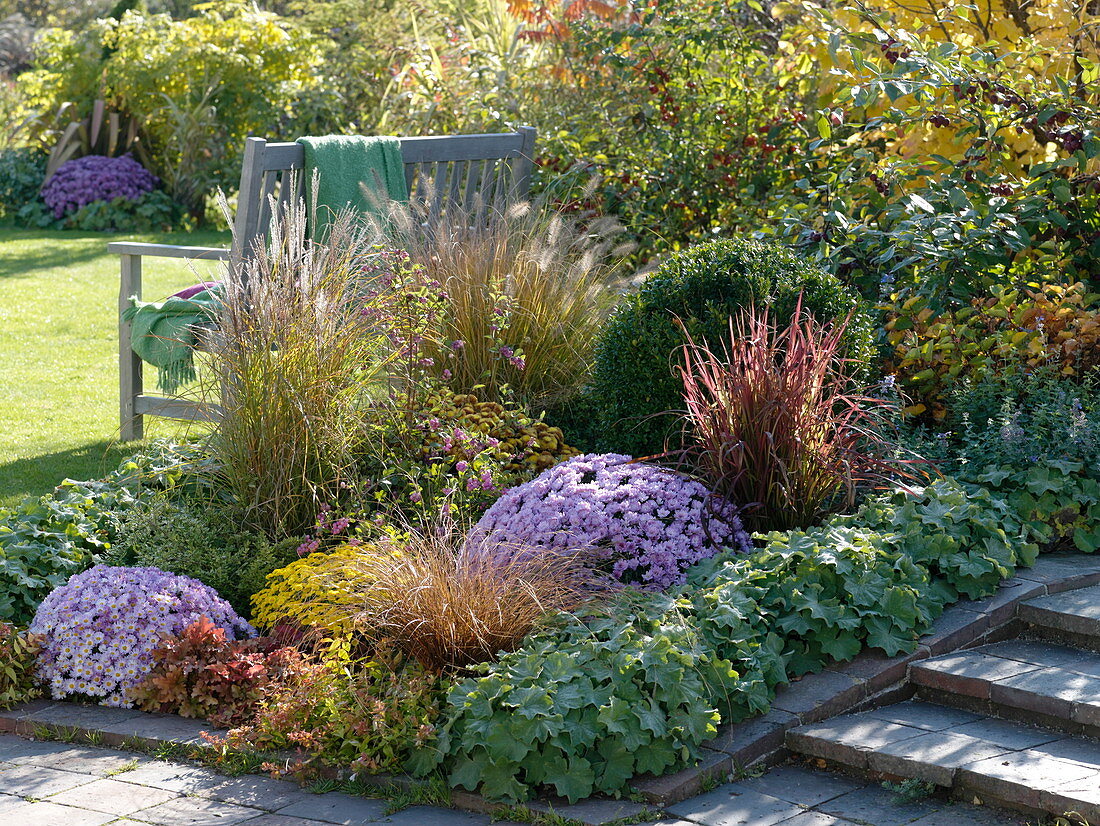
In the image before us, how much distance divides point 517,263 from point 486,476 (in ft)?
4.20

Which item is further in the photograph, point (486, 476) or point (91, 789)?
point (486, 476)

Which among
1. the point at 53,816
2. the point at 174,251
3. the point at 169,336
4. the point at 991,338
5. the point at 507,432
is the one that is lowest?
the point at 53,816

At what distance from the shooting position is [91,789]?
313 cm

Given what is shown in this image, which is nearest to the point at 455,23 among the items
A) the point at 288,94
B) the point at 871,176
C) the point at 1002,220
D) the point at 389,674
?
the point at 288,94

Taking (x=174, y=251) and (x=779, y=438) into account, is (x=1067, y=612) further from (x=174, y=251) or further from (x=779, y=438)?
(x=174, y=251)

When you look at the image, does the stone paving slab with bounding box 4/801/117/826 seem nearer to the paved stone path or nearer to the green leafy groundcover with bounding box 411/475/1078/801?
the paved stone path

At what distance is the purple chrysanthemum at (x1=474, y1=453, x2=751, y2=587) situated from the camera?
3836 millimetres

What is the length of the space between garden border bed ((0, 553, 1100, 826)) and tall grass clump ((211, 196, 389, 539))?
1.01 meters

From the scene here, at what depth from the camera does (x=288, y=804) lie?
9.99ft

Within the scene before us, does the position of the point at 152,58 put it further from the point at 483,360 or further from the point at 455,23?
the point at 483,360

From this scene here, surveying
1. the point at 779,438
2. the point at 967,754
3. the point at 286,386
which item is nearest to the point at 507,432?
the point at 286,386

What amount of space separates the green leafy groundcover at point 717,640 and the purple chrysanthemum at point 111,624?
101 centimetres

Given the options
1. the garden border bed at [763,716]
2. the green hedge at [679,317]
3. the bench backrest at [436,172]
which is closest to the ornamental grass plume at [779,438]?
the green hedge at [679,317]

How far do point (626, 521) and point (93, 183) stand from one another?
1004cm
